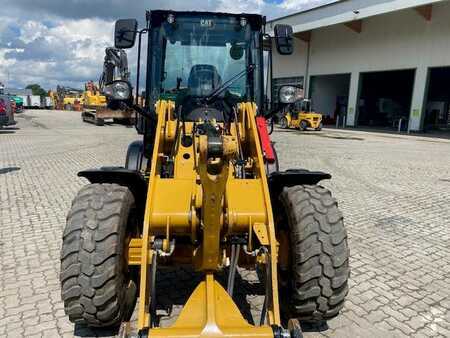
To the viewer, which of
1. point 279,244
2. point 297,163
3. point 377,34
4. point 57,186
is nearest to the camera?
point 279,244

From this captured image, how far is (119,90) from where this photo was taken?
3590mm

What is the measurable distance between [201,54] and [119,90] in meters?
1.37

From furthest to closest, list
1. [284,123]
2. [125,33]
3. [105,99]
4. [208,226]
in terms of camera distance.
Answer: [284,123] < [105,99] < [125,33] < [208,226]

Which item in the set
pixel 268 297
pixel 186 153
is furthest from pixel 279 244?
pixel 186 153

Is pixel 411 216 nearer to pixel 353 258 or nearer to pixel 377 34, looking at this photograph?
pixel 353 258

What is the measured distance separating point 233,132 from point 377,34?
2913 centimetres

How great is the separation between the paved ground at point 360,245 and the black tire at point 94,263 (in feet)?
1.35

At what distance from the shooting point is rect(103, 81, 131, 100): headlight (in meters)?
3.58

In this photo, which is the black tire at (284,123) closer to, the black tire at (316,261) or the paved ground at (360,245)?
the paved ground at (360,245)

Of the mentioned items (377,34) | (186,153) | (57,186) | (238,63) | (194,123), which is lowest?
(57,186)

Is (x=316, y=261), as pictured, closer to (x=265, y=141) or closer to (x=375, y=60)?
(x=265, y=141)

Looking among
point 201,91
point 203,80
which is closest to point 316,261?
point 201,91

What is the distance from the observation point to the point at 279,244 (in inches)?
130

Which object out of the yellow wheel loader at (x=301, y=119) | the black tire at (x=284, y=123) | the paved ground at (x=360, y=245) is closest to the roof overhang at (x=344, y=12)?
the yellow wheel loader at (x=301, y=119)
